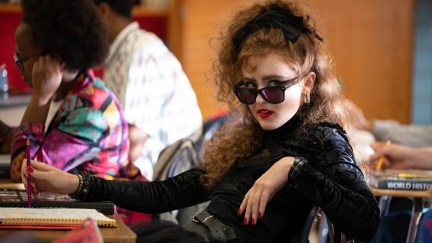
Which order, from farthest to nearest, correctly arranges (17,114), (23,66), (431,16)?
1. (431,16)
2. (17,114)
3. (23,66)

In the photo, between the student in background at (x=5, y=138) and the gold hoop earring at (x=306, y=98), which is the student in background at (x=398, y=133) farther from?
the gold hoop earring at (x=306, y=98)

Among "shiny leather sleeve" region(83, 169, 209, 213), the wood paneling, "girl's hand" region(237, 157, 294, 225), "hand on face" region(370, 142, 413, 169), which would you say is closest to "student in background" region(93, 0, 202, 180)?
"hand on face" region(370, 142, 413, 169)

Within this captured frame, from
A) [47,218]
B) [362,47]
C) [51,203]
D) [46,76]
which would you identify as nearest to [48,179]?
[51,203]

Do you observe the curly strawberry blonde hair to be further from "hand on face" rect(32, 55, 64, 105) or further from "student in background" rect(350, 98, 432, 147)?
"student in background" rect(350, 98, 432, 147)

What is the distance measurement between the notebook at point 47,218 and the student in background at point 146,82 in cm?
186

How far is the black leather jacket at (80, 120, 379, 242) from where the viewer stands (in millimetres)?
1954

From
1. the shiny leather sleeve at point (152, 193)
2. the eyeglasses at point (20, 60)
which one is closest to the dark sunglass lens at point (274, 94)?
the shiny leather sleeve at point (152, 193)

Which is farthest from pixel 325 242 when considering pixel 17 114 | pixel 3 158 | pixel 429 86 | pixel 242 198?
pixel 429 86

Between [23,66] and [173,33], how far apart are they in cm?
432

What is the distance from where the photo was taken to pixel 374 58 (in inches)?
275

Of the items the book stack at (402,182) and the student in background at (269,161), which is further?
the book stack at (402,182)

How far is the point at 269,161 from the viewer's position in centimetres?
221

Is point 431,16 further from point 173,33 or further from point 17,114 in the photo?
point 17,114

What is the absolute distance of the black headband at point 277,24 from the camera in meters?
2.23
